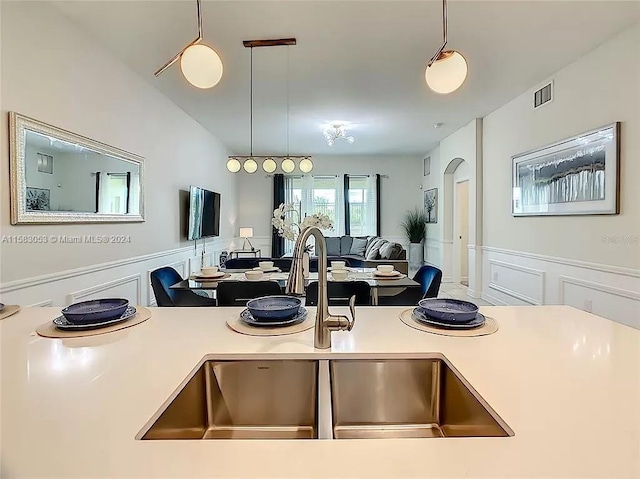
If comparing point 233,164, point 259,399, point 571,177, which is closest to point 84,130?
point 233,164

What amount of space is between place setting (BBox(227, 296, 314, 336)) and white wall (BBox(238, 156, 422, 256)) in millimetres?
7828

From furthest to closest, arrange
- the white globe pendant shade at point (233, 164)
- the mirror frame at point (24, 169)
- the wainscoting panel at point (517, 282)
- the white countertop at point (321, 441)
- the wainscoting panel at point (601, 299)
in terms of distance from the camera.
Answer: the white globe pendant shade at point (233, 164), the wainscoting panel at point (517, 282), the wainscoting panel at point (601, 299), the mirror frame at point (24, 169), the white countertop at point (321, 441)

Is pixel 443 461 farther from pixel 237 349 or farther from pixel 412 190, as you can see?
pixel 412 190

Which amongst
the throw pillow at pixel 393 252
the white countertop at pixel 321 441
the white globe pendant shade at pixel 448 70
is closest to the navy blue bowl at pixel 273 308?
the white countertop at pixel 321 441

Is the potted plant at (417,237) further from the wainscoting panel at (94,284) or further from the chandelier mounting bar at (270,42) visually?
the chandelier mounting bar at (270,42)

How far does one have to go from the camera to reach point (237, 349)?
1.08 meters

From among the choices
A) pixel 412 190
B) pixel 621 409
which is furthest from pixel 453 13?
pixel 412 190

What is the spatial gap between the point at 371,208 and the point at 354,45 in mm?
5957

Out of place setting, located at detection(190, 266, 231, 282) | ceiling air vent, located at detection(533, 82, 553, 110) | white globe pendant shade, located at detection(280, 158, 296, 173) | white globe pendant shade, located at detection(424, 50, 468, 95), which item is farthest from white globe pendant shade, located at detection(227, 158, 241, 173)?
ceiling air vent, located at detection(533, 82, 553, 110)

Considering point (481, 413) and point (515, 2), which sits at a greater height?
point (515, 2)

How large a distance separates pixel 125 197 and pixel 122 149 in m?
0.46

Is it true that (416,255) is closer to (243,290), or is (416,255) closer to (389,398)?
(243,290)

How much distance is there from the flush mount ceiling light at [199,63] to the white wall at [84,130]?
1236 millimetres

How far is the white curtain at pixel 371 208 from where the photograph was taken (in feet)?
29.5
